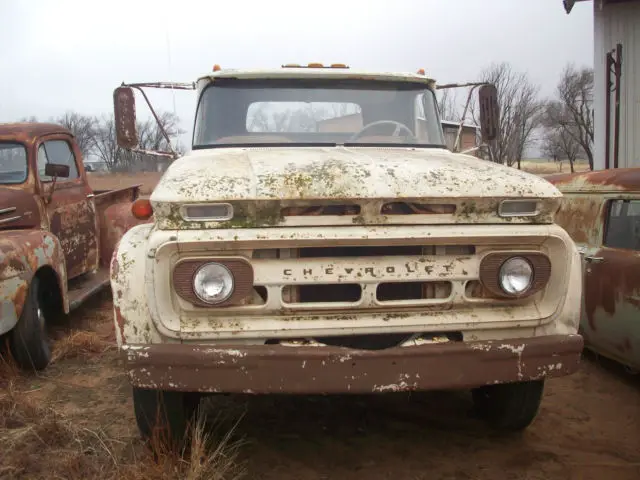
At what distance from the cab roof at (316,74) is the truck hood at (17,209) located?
207cm

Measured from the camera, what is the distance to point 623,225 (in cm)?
434

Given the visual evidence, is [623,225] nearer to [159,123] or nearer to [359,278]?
[359,278]

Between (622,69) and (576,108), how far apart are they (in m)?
23.3

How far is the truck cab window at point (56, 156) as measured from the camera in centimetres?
553

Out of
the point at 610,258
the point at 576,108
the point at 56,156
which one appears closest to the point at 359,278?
the point at 610,258

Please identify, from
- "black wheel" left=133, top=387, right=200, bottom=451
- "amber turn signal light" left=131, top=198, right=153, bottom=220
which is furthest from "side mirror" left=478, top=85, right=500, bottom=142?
"black wheel" left=133, top=387, right=200, bottom=451

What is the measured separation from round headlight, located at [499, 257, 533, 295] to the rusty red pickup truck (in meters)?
3.23

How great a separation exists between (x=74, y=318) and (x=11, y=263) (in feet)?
7.05

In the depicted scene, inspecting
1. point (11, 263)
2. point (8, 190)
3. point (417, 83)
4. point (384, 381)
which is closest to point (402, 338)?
point (384, 381)

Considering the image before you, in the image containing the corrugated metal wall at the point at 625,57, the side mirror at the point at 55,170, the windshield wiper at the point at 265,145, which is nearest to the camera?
the windshield wiper at the point at 265,145

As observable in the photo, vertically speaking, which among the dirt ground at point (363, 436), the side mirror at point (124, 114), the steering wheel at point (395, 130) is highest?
the side mirror at point (124, 114)

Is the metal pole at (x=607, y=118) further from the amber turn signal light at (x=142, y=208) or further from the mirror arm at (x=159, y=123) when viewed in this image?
the amber turn signal light at (x=142, y=208)

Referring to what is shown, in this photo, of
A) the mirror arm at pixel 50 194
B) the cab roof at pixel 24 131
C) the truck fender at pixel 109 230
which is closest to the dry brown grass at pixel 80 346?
the mirror arm at pixel 50 194

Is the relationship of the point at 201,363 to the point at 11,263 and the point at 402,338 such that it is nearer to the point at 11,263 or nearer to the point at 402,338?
the point at 402,338
